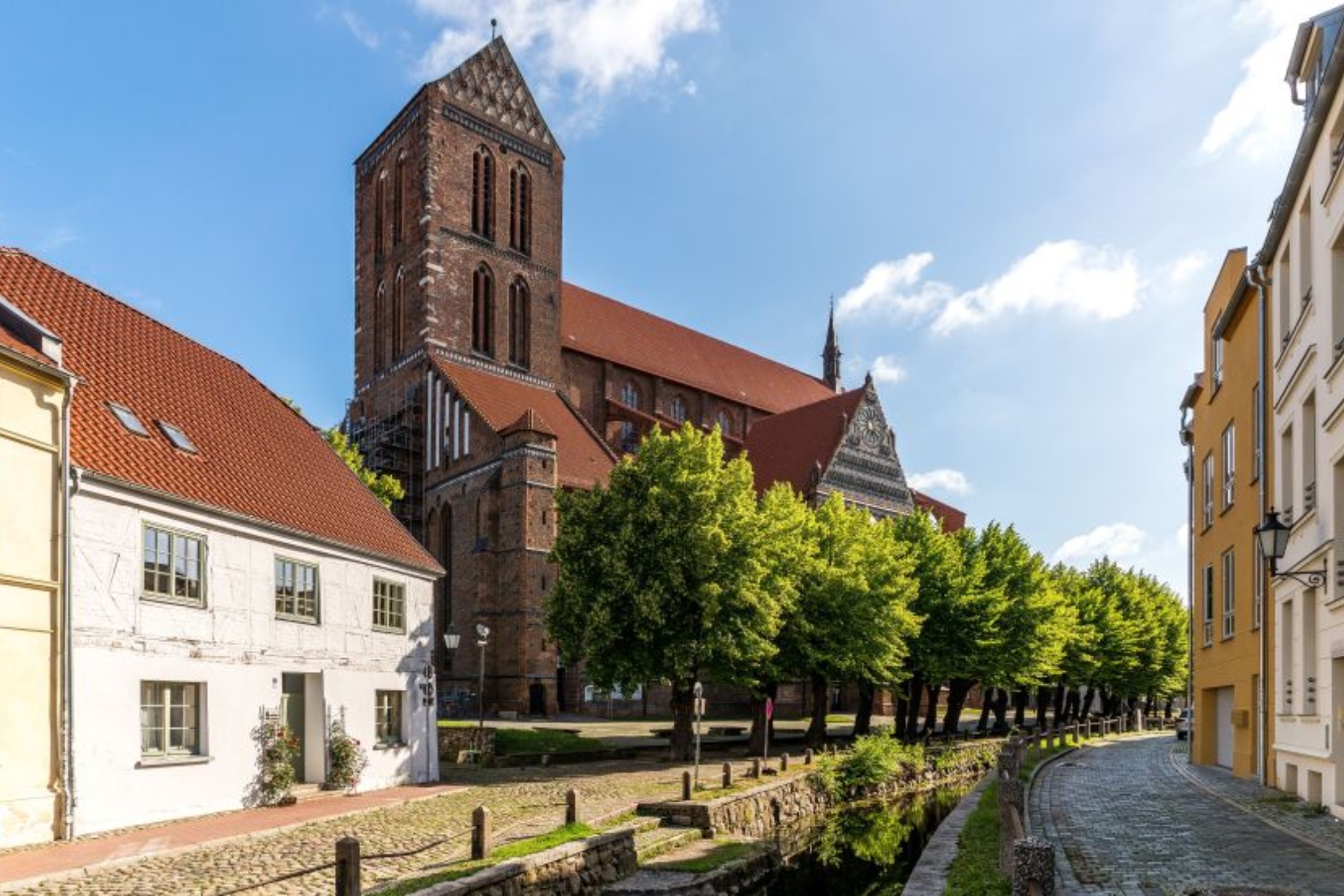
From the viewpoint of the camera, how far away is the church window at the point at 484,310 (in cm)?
5462

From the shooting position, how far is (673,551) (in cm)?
2970

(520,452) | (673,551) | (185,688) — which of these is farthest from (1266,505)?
(520,452)

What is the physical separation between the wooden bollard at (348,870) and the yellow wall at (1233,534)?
1669cm

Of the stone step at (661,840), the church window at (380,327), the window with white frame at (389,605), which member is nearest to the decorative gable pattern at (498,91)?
the church window at (380,327)

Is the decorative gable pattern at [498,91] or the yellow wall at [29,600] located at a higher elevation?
the decorative gable pattern at [498,91]

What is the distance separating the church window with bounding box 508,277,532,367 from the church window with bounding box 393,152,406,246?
6156 mm

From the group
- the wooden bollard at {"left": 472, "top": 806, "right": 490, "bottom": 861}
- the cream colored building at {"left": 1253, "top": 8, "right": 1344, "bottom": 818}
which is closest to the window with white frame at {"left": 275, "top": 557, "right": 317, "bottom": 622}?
the wooden bollard at {"left": 472, "top": 806, "right": 490, "bottom": 861}

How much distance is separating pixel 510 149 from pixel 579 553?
3191cm

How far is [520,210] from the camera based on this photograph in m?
56.9

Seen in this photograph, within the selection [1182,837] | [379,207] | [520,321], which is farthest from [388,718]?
[379,207]

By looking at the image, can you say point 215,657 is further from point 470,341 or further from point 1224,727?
point 470,341

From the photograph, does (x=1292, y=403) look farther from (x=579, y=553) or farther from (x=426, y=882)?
(x=579, y=553)

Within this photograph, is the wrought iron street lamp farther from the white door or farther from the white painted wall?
the white painted wall

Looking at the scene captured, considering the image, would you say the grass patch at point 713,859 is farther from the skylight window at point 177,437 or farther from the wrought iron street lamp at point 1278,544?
the skylight window at point 177,437
